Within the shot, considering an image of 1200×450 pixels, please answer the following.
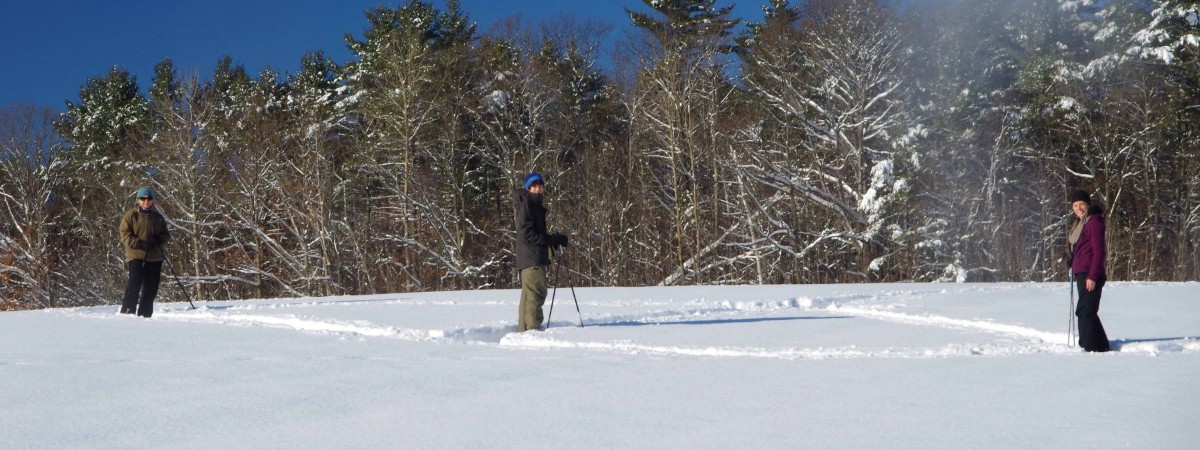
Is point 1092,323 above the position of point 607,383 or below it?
above

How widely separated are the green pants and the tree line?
61.2 feet

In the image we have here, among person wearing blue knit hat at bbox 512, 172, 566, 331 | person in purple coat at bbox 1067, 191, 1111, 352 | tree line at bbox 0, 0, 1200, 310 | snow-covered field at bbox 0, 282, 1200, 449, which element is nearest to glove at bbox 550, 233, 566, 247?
person wearing blue knit hat at bbox 512, 172, 566, 331

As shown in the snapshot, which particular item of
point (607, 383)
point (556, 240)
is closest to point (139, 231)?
point (556, 240)

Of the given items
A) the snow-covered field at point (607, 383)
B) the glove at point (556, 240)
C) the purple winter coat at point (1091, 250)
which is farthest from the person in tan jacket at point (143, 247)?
the purple winter coat at point (1091, 250)

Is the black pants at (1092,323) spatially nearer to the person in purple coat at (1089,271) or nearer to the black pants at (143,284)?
the person in purple coat at (1089,271)

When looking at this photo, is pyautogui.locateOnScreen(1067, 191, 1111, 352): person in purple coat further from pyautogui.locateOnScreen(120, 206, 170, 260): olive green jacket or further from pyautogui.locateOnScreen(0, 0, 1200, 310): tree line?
pyautogui.locateOnScreen(0, 0, 1200, 310): tree line

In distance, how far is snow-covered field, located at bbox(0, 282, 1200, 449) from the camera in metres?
5.23

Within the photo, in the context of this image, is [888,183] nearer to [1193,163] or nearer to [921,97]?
[921,97]

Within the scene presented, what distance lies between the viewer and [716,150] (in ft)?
111

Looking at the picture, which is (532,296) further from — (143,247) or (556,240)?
(143,247)

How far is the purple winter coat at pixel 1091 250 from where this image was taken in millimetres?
8781

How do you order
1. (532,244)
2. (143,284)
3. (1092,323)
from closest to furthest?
(1092,323) → (532,244) → (143,284)

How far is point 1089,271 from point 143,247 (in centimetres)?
1030

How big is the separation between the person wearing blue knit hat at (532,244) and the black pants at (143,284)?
5.12 meters
